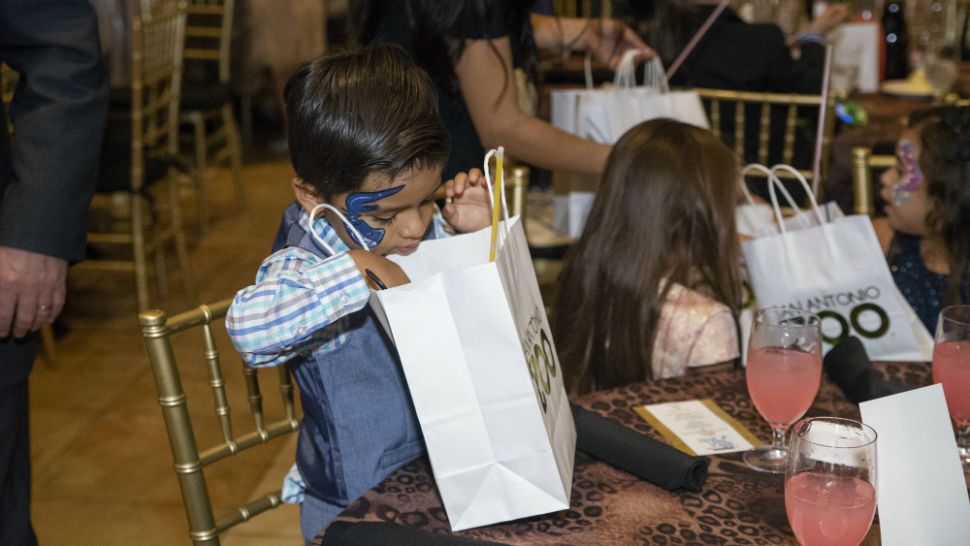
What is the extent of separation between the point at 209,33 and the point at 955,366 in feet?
14.1

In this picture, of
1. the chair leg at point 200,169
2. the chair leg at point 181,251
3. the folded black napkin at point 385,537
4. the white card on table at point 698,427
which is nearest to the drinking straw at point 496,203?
the folded black napkin at point 385,537

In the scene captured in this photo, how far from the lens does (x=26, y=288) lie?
1.53 m

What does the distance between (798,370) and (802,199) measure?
5.96ft

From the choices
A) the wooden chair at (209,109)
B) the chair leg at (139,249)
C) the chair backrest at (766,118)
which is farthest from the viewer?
the wooden chair at (209,109)

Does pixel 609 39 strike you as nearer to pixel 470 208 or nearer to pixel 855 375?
pixel 470 208

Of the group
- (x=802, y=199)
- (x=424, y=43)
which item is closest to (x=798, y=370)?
(x=424, y=43)

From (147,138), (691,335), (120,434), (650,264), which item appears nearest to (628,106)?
(650,264)

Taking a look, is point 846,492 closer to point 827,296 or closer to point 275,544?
point 827,296

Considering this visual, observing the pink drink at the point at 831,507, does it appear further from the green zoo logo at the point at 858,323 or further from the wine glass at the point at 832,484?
the green zoo logo at the point at 858,323

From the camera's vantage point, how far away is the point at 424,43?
1786 mm

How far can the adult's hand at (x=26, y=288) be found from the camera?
1.51 m

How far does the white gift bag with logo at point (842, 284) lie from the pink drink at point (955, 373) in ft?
1.13

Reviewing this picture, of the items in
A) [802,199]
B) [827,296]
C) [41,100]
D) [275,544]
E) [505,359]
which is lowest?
[275,544]

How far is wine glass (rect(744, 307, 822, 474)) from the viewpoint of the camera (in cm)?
123
